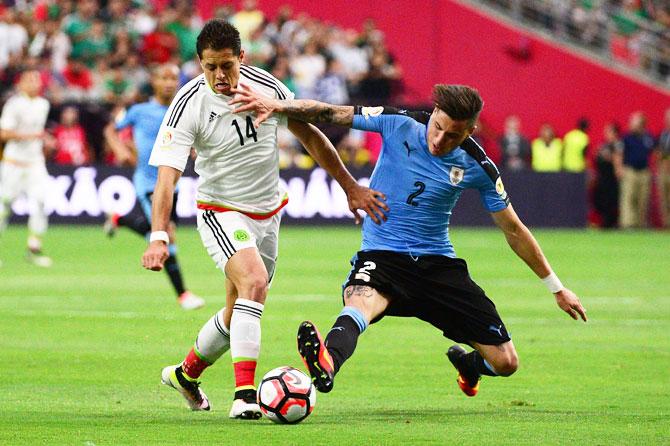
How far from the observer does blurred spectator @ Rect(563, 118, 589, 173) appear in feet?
97.9

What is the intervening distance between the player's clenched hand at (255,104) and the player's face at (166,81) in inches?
258

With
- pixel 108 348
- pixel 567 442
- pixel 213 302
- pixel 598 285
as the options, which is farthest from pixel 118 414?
pixel 598 285

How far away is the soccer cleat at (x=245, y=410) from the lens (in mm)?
7617

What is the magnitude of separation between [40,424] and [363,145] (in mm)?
21536

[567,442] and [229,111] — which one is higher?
[229,111]

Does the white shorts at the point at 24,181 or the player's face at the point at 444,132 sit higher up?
the player's face at the point at 444,132

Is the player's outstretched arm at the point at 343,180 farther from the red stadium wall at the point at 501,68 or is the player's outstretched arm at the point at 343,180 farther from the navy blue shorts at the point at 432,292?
the red stadium wall at the point at 501,68

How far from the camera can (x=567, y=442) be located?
7117 millimetres

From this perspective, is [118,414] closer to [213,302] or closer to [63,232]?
[213,302]

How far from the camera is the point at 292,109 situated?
7.98 meters

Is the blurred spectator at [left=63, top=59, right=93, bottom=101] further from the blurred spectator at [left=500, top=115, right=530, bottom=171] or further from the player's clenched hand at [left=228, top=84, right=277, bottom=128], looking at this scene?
the player's clenched hand at [left=228, top=84, right=277, bottom=128]

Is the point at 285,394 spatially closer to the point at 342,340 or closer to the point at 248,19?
the point at 342,340

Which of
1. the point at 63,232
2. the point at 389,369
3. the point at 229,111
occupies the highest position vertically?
the point at 229,111

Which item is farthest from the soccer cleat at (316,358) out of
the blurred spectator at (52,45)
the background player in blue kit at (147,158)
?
the blurred spectator at (52,45)
